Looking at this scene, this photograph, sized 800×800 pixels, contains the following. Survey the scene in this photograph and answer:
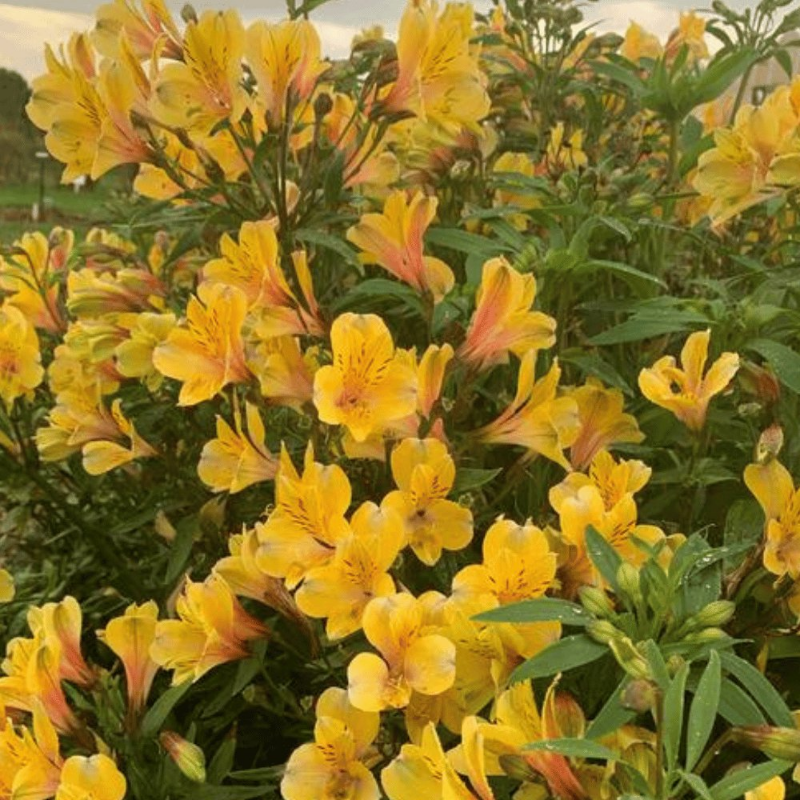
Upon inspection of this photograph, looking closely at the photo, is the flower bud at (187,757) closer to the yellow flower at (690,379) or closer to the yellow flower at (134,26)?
the yellow flower at (690,379)

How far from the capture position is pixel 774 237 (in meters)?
2.22

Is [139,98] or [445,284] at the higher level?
[139,98]

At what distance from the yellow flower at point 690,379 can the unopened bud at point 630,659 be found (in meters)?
0.39

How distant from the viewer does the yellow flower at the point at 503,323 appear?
1.20 m

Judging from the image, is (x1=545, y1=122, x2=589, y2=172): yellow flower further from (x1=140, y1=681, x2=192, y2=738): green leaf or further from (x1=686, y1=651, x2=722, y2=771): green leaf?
(x1=686, y1=651, x2=722, y2=771): green leaf

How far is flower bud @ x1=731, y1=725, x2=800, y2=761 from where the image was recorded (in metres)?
0.87

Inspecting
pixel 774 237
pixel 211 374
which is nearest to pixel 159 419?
pixel 211 374

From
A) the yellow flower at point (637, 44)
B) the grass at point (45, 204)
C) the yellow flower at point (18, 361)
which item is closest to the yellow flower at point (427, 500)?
the yellow flower at point (18, 361)

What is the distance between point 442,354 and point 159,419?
0.66m

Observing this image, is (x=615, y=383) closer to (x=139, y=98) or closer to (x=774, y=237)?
(x=139, y=98)

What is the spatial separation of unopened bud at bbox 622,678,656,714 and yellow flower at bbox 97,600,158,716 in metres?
0.54

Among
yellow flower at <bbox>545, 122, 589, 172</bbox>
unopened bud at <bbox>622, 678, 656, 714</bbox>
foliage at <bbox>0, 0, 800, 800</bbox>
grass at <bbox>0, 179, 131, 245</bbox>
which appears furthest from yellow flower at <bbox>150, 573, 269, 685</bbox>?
grass at <bbox>0, 179, 131, 245</bbox>

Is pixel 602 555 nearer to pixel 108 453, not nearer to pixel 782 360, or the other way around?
pixel 782 360

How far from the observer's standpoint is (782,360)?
1312 millimetres
